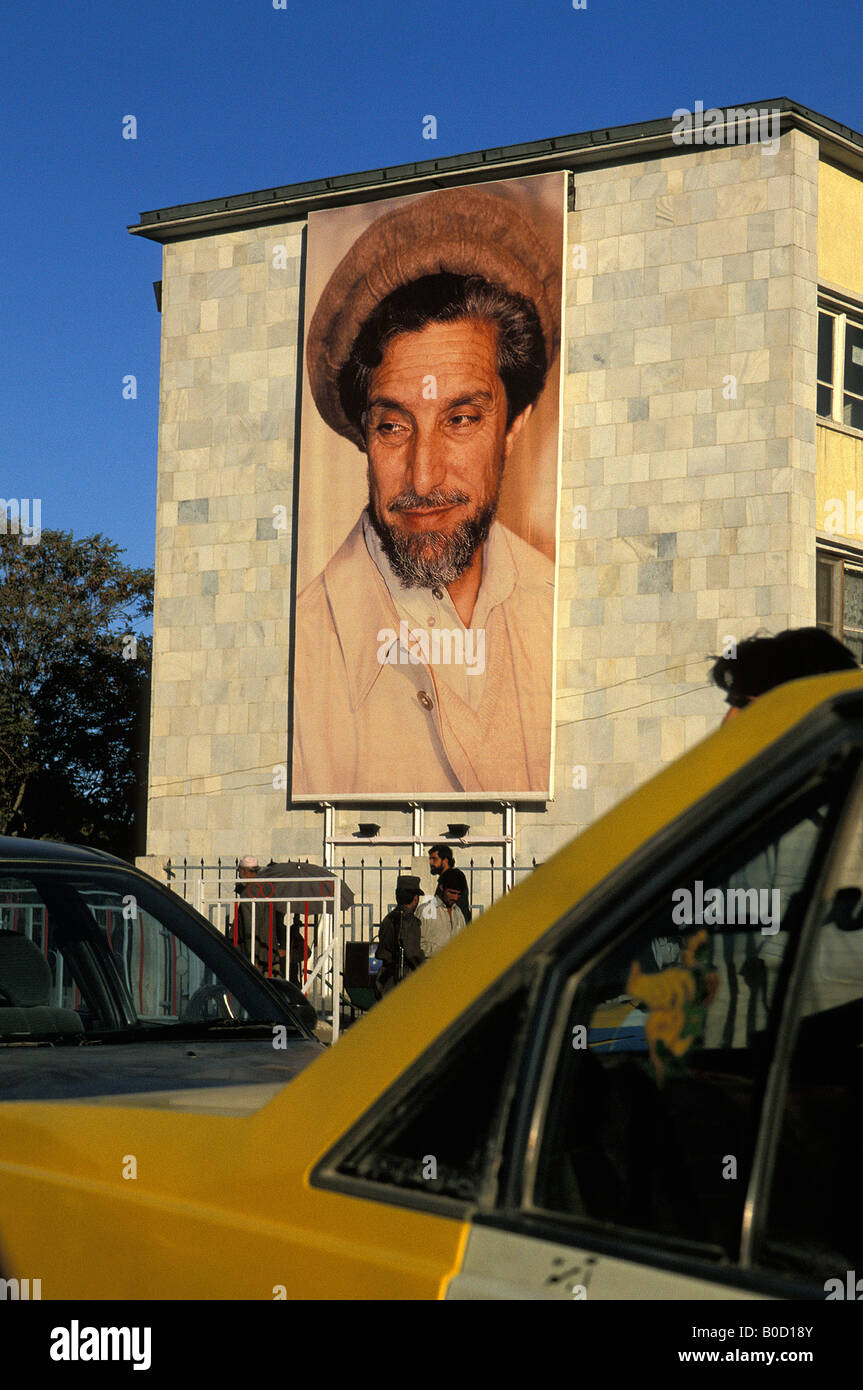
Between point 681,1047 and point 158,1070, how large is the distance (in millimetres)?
2150

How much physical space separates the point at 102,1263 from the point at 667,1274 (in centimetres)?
86

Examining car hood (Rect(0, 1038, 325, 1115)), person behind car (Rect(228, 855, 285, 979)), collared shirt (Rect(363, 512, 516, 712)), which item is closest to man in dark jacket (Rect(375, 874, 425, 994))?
person behind car (Rect(228, 855, 285, 979))

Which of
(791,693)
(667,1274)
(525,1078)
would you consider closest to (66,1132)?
(525,1078)

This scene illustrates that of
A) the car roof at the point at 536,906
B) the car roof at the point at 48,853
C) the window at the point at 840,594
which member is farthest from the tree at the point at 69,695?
the car roof at the point at 536,906

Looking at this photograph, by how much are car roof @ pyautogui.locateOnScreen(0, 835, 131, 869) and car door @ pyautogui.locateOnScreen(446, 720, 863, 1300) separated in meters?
3.22

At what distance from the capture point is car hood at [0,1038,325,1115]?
2896 millimetres

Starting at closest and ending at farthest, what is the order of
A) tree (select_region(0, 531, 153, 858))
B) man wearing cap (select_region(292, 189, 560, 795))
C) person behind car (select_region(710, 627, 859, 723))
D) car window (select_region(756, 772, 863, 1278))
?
car window (select_region(756, 772, 863, 1278)) → person behind car (select_region(710, 627, 859, 723)) → man wearing cap (select_region(292, 189, 560, 795)) → tree (select_region(0, 531, 153, 858))

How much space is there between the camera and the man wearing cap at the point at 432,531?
73.0 ft

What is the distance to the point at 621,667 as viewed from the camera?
21.7m

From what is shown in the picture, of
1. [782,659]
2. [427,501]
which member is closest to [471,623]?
[427,501]

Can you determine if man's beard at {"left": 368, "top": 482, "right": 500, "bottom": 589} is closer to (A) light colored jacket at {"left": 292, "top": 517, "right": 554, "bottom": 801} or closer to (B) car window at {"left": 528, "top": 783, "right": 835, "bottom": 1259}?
(A) light colored jacket at {"left": 292, "top": 517, "right": 554, "bottom": 801}

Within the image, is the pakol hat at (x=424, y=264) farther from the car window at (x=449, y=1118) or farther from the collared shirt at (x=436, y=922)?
the car window at (x=449, y=1118)

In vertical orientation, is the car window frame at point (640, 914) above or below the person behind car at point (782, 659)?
below
